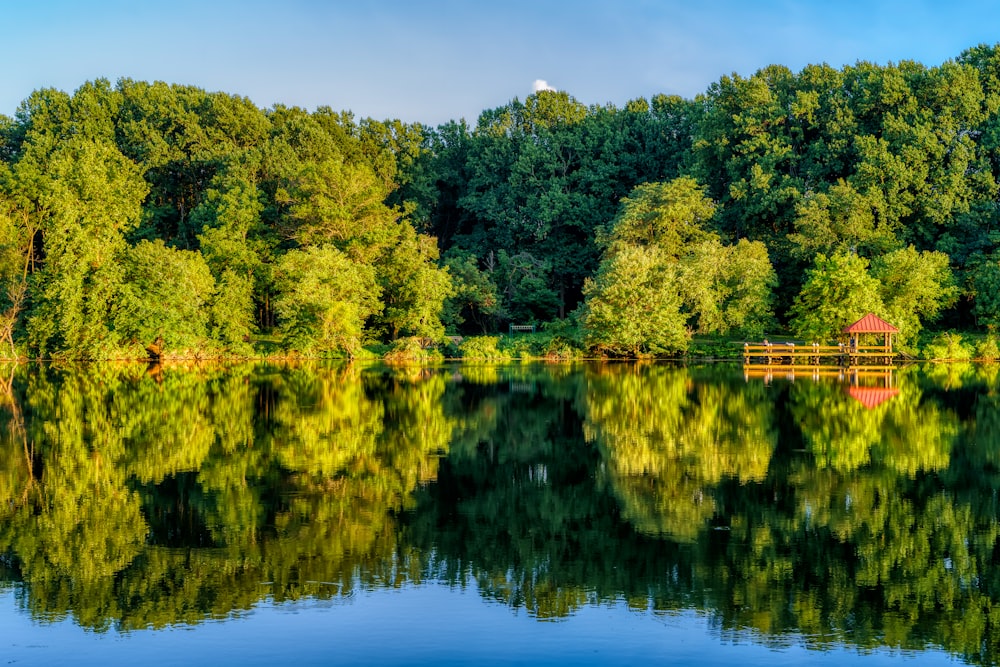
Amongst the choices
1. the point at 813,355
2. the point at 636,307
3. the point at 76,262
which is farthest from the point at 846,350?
the point at 76,262

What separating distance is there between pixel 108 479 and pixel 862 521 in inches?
448

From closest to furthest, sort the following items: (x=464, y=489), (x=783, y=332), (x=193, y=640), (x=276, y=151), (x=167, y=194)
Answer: (x=193, y=640) < (x=464, y=489) < (x=783, y=332) < (x=276, y=151) < (x=167, y=194)

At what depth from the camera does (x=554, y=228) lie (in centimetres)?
6650

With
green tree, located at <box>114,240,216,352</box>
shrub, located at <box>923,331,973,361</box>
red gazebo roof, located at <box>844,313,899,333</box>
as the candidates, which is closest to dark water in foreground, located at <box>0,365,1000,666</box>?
red gazebo roof, located at <box>844,313,899,333</box>

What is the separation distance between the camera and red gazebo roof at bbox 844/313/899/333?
143ft

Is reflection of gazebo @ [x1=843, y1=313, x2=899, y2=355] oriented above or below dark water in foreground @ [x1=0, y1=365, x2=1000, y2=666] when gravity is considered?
above

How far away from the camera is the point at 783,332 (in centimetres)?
5403

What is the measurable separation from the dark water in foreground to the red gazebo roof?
22.0m

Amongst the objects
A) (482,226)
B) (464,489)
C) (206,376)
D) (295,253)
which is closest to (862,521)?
(464,489)

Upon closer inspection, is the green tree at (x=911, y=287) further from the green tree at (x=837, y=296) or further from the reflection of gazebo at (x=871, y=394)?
the reflection of gazebo at (x=871, y=394)

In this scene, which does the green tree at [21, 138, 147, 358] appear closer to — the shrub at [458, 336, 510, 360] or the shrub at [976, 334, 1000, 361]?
the shrub at [458, 336, 510, 360]

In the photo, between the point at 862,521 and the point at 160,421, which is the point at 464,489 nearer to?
the point at 862,521

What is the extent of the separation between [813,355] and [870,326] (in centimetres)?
297

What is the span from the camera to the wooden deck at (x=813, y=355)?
4469cm
